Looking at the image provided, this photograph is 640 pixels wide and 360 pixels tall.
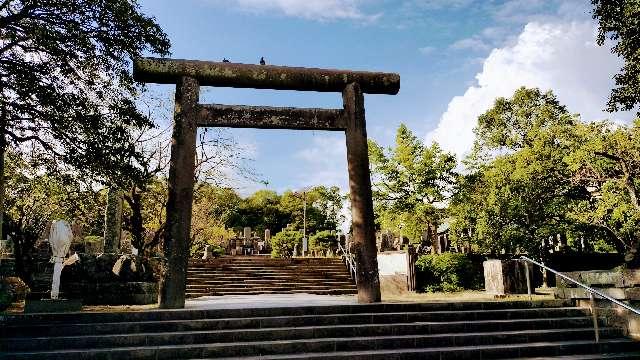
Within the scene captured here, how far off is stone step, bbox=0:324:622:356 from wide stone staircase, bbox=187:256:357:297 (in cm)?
964

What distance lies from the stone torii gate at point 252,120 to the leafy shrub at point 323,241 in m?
21.4

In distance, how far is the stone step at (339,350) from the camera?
587 centimetres

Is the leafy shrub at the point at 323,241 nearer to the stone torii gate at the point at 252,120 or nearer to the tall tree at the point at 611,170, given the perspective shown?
the tall tree at the point at 611,170

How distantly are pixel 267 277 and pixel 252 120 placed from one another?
1177 centimetres

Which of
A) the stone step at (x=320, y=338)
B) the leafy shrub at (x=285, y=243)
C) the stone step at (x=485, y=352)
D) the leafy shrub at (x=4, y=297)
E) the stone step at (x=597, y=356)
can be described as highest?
the leafy shrub at (x=285, y=243)

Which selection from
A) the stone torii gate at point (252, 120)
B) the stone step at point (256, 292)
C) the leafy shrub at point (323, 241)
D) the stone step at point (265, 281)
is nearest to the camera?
the stone torii gate at point (252, 120)

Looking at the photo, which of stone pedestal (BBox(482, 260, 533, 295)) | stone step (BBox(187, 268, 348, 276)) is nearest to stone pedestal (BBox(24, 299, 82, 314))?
stone pedestal (BBox(482, 260, 533, 295))

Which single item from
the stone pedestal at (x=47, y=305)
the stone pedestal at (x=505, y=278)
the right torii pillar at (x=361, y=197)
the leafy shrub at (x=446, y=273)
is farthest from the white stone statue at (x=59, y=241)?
the leafy shrub at (x=446, y=273)

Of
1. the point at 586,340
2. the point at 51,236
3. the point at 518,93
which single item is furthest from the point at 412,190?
the point at 51,236

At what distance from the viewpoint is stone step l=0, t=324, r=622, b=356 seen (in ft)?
20.2

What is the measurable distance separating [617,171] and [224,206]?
1432 inches

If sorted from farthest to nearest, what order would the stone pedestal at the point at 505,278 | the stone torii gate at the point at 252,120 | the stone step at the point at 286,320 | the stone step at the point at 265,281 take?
the stone step at the point at 265,281
the stone pedestal at the point at 505,278
the stone torii gate at the point at 252,120
the stone step at the point at 286,320

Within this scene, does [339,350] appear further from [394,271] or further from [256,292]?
[394,271]

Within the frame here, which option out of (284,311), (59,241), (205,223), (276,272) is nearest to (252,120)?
(284,311)
